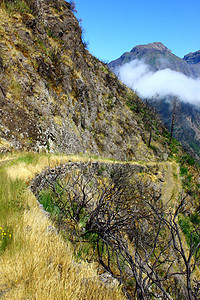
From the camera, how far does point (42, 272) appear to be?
2012 mm

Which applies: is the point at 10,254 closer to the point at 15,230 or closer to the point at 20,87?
the point at 15,230

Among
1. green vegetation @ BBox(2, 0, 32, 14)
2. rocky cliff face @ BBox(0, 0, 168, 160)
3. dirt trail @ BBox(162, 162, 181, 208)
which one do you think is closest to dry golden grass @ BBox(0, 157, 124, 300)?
rocky cliff face @ BBox(0, 0, 168, 160)

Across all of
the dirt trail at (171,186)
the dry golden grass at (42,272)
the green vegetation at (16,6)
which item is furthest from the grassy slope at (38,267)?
the green vegetation at (16,6)

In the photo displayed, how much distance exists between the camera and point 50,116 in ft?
45.9

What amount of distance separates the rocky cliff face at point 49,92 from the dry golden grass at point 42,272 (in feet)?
22.3

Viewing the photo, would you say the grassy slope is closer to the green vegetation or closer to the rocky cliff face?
Result: the rocky cliff face

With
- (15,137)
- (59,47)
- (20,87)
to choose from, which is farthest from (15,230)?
(59,47)

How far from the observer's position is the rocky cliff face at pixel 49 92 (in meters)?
11.1

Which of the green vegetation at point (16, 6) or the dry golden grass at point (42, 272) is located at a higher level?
the green vegetation at point (16, 6)

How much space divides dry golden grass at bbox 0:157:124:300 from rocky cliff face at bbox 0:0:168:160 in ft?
22.3

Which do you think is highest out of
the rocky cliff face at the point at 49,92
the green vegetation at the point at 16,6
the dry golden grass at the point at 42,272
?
the green vegetation at the point at 16,6

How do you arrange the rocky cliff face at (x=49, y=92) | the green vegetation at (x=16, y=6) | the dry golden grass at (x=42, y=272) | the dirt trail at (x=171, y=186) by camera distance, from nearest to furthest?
1. the dry golden grass at (x=42, y=272)
2. the rocky cliff face at (x=49, y=92)
3. the green vegetation at (x=16, y=6)
4. the dirt trail at (x=171, y=186)

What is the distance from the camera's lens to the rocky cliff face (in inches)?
436

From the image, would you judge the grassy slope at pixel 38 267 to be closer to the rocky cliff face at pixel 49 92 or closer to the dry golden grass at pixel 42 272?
the dry golden grass at pixel 42 272
